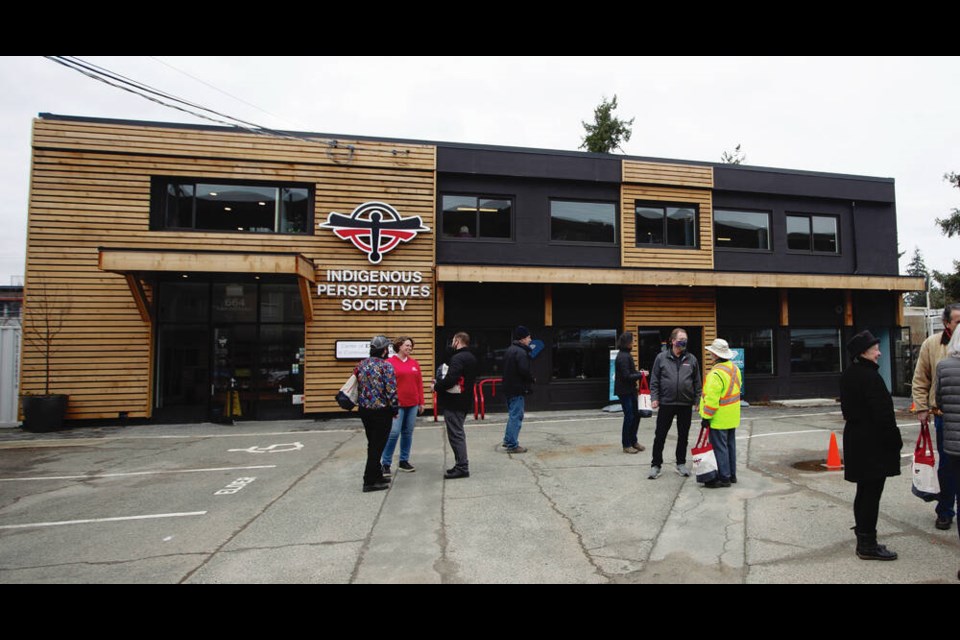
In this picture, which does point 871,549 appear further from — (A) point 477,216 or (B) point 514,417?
(A) point 477,216

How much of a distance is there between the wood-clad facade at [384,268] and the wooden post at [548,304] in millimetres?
72

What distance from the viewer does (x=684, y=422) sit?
20.6 ft

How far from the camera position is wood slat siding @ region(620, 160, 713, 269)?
13898 mm

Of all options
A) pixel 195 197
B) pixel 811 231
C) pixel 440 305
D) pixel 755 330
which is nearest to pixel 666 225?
pixel 755 330

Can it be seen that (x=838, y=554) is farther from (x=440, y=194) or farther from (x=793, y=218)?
(x=793, y=218)

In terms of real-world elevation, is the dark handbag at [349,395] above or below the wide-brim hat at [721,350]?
below

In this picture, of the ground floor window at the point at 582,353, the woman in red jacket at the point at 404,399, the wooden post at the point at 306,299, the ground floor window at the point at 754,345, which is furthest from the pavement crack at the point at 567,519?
the ground floor window at the point at 754,345

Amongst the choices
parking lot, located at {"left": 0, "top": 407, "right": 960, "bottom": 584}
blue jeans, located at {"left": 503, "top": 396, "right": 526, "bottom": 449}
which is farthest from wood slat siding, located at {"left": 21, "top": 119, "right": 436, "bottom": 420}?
blue jeans, located at {"left": 503, "top": 396, "right": 526, "bottom": 449}

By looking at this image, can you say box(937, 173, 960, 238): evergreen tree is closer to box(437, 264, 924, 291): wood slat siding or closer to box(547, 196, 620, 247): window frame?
box(437, 264, 924, 291): wood slat siding

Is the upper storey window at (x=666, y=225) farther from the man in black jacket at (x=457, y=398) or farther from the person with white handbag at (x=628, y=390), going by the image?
the man in black jacket at (x=457, y=398)

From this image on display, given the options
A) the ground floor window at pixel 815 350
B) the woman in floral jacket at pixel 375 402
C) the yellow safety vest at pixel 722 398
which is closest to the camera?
the yellow safety vest at pixel 722 398

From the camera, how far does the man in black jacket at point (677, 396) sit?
6.33 m

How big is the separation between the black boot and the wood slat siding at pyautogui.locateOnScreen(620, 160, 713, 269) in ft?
34.3
